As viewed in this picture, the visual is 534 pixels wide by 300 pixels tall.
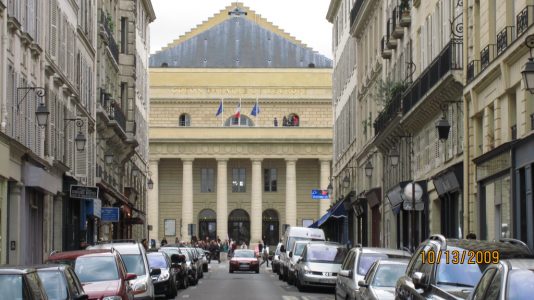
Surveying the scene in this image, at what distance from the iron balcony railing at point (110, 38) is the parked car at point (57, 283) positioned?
39.6 metres

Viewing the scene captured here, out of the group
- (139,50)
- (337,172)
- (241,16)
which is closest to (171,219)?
(241,16)

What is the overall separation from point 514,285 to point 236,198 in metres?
103

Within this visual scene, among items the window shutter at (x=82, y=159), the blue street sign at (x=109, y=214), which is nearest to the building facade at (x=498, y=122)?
the window shutter at (x=82, y=159)

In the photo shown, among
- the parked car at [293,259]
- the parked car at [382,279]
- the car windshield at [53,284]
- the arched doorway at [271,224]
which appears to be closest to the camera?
the car windshield at [53,284]

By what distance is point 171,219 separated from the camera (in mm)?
113375

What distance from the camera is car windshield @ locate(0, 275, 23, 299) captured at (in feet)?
47.8

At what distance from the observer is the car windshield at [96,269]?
22.1 meters

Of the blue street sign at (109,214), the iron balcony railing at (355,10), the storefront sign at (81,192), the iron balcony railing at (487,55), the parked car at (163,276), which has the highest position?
the iron balcony railing at (355,10)

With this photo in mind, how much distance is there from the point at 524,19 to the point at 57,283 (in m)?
14.7

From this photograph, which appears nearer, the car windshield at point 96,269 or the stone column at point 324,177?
the car windshield at point 96,269

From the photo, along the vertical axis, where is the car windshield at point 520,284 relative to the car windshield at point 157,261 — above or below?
above

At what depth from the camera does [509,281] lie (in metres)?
12.3
